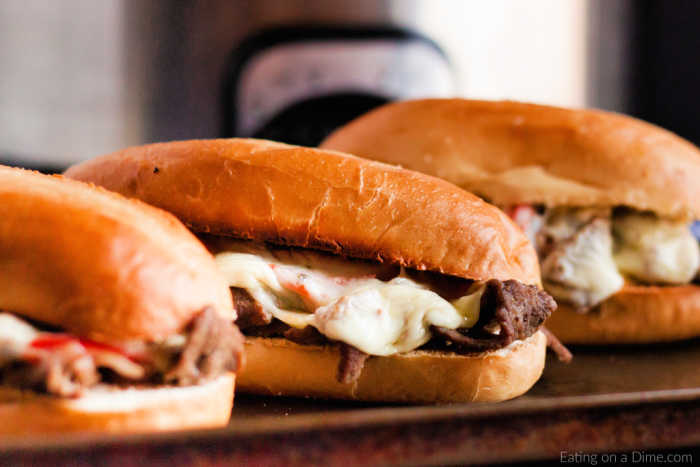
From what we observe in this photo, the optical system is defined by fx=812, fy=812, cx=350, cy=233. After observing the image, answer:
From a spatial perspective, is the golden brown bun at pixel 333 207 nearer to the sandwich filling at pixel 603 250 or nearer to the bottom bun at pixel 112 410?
the sandwich filling at pixel 603 250

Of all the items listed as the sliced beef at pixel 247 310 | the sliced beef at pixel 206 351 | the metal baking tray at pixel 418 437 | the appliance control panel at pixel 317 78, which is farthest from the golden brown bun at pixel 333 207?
the appliance control panel at pixel 317 78

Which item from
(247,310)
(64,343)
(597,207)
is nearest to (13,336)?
(64,343)

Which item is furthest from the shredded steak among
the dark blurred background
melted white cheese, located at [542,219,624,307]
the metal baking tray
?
the dark blurred background

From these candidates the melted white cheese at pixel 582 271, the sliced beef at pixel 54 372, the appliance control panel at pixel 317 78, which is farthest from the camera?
the appliance control panel at pixel 317 78

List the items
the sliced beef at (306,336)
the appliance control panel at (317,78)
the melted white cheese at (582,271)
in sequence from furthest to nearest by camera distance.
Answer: the appliance control panel at (317,78), the melted white cheese at (582,271), the sliced beef at (306,336)

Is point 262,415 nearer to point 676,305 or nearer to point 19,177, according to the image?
point 19,177

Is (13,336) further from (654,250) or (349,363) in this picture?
(654,250)
